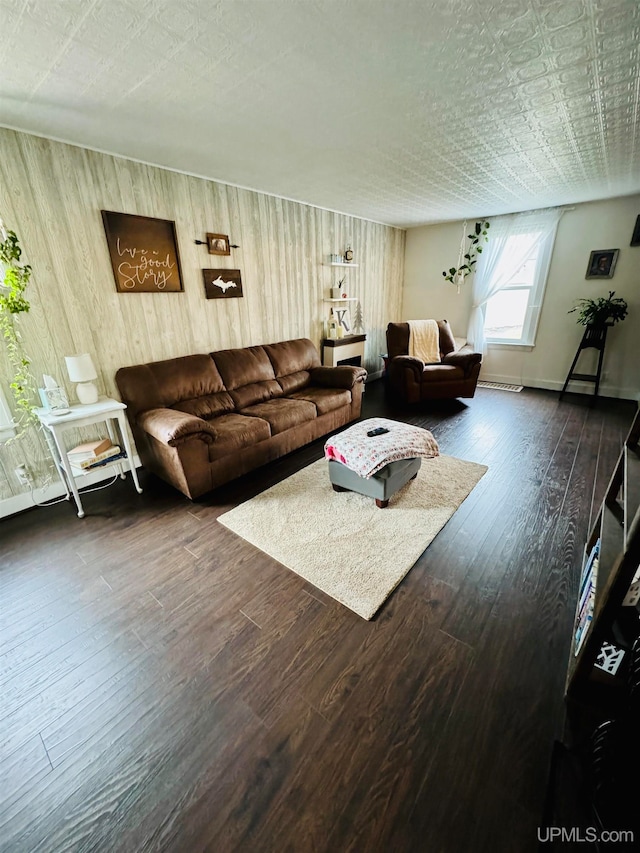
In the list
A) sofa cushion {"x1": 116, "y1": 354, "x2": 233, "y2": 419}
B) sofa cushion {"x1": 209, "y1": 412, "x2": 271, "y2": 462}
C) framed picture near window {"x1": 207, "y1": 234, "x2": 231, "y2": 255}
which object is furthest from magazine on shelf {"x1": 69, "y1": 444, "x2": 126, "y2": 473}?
framed picture near window {"x1": 207, "y1": 234, "x2": 231, "y2": 255}

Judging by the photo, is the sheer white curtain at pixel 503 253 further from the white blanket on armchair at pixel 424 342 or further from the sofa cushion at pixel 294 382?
the sofa cushion at pixel 294 382

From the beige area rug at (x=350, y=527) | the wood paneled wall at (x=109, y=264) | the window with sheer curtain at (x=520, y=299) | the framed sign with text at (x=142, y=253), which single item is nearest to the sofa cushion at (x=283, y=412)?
the beige area rug at (x=350, y=527)

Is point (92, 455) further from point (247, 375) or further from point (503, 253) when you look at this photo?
point (503, 253)

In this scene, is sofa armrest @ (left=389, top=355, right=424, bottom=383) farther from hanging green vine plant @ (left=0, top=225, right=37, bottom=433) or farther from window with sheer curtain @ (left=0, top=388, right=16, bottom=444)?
window with sheer curtain @ (left=0, top=388, right=16, bottom=444)

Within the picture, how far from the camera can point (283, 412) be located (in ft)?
10.0

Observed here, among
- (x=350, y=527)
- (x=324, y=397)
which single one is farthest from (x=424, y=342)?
(x=350, y=527)

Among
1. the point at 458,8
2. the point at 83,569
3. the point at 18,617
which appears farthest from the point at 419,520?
the point at 458,8

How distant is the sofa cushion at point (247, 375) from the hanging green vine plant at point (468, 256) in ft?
12.0

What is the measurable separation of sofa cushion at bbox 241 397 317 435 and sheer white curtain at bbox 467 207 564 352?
138 inches

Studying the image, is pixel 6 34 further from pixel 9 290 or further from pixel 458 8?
pixel 458 8

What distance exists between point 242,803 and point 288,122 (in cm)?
317

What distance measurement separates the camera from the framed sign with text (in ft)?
8.46

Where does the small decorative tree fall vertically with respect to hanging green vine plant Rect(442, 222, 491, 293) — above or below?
below

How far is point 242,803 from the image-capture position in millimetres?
1014
